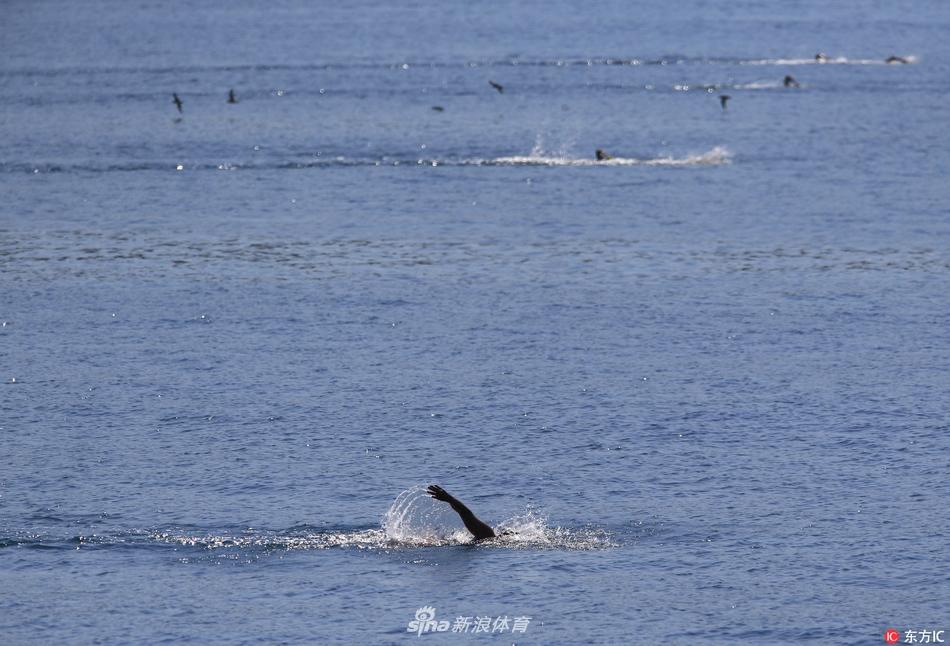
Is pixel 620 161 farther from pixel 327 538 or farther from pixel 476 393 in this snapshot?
pixel 327 538

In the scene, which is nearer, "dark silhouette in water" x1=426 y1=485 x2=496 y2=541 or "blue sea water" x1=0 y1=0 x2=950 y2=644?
"blue sea water" x1=0 y1=0 x2=950 y2=644

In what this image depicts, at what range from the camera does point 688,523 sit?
156 ft

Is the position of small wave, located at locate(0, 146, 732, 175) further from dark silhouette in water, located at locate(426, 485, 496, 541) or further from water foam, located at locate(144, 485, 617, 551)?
dark silhouette in water, located at locate(426, 485, 496, 541)

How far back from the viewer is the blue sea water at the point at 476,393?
141ft

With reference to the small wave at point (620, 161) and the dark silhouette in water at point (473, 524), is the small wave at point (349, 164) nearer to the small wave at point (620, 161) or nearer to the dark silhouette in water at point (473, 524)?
the small wave at point (620, 161)

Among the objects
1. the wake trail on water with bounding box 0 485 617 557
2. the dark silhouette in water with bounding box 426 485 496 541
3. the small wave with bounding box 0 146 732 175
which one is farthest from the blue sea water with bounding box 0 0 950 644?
the dark silhouette in water with bounding box 426 485 496 541

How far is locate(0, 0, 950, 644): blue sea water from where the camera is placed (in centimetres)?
4291

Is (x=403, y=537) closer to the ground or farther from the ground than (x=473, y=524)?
Answer: closer to the ground

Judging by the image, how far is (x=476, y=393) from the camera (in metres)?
61.8

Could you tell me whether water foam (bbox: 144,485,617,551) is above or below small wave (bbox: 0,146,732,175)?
below

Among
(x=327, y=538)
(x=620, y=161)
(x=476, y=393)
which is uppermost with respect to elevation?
(x=620, y=161)

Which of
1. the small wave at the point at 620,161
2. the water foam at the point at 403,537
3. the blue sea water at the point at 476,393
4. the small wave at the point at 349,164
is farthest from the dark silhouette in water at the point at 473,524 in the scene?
the small wave at the point at 620,161

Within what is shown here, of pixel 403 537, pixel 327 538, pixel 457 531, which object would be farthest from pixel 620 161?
pixel 327 538

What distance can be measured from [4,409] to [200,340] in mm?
12236
